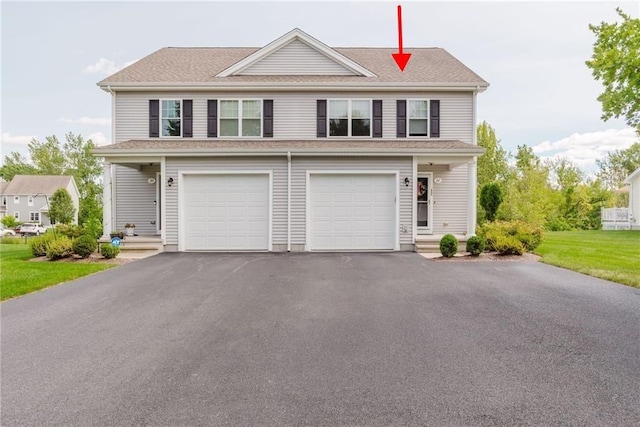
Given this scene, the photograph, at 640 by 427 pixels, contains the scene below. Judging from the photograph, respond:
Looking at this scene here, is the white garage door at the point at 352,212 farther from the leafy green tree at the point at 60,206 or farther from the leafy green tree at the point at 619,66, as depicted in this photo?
the leafy green tree at the point at 60,206

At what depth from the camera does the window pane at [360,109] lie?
43.3ft

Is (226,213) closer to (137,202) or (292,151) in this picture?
Answer: (292,151)

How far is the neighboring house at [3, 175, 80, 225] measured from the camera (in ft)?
155

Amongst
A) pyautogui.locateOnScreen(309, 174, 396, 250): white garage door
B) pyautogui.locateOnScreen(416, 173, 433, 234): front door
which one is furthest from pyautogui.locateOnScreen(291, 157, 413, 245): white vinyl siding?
pyautogui.locateOnScreen(416, 173, 433, 234): front door

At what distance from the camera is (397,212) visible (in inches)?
455

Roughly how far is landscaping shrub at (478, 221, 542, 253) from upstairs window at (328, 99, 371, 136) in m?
5.31

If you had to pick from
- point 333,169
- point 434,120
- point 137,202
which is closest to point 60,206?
point 137,202

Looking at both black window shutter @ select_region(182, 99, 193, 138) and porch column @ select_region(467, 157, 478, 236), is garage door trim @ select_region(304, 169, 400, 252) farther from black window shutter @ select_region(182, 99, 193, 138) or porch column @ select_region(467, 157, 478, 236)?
black window shutter @ select_region(182, 99, 193, 138)

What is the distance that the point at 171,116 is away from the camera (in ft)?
43.6

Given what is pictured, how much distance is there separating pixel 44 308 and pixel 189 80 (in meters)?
9.91

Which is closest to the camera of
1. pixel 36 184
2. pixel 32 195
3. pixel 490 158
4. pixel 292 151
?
pixel 292 151

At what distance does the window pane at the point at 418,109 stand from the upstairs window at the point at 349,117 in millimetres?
1574

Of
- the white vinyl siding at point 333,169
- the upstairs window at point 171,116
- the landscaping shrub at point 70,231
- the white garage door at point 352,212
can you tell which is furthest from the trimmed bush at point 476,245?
the landscaping shrub at point 70,231

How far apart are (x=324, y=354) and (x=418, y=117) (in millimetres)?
11473
